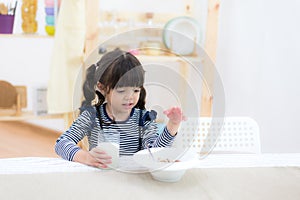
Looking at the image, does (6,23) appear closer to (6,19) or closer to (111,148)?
(6,19)

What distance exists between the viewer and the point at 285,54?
2174 millimetres

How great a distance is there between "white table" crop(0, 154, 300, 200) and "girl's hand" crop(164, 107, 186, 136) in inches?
4.1

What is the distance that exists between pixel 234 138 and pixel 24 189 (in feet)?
2.16

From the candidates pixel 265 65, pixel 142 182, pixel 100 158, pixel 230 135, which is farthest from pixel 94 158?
pixel 265 65

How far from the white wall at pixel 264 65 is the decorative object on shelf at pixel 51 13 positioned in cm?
98

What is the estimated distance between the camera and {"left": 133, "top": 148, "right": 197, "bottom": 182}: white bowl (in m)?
0.87

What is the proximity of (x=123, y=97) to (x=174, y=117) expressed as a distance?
125 mm

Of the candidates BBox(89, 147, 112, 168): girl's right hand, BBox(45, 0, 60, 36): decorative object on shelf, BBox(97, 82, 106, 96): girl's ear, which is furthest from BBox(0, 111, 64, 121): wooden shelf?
BBox(89, 147, 112, 168): girl's right hand

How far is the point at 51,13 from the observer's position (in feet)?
8.36

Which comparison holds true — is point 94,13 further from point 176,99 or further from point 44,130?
point 176,99

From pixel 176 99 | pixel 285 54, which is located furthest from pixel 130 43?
pixel 176 99

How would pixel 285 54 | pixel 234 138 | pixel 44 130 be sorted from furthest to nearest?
pixel 44 130 < pixel 285 54 < pixel 234 138

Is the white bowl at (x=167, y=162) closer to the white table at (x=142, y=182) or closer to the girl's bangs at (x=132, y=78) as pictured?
the white table at (x=142, y=182)

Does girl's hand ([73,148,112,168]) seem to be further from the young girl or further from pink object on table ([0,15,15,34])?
pink object on table ([0,15,15,34])
